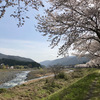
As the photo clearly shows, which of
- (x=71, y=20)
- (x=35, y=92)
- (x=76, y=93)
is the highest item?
(x=71, y=20)

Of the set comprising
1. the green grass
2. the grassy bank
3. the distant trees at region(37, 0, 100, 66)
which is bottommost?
the grassy bank

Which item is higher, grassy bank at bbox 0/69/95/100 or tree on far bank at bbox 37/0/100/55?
tree on far bank at bbox 37/0/100/55

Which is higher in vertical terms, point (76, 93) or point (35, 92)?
point (76, 93)

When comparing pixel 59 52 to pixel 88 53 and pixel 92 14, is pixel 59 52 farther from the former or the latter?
pixel 88 53

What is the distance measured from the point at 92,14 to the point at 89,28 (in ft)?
4.53

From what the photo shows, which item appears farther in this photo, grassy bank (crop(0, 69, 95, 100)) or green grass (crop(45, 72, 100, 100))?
grassy bank (crop(0, 69, 95, 100))

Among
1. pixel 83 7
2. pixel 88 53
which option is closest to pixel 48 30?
pixel 83 7

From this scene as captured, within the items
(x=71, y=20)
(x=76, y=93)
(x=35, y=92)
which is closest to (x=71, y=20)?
(x=71, y=20)

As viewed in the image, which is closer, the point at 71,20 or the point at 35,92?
the point at 71,20

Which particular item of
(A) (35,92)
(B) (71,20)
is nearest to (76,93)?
(B) (71,20)

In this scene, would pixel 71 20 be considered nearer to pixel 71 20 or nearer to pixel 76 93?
pixel 71 20

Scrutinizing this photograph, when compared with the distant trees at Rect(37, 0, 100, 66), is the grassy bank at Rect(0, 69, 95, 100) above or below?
below

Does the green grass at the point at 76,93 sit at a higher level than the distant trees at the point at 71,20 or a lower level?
lower

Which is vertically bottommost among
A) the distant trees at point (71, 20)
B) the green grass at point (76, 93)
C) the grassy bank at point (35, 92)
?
the grassy bank at point (35, 92)
